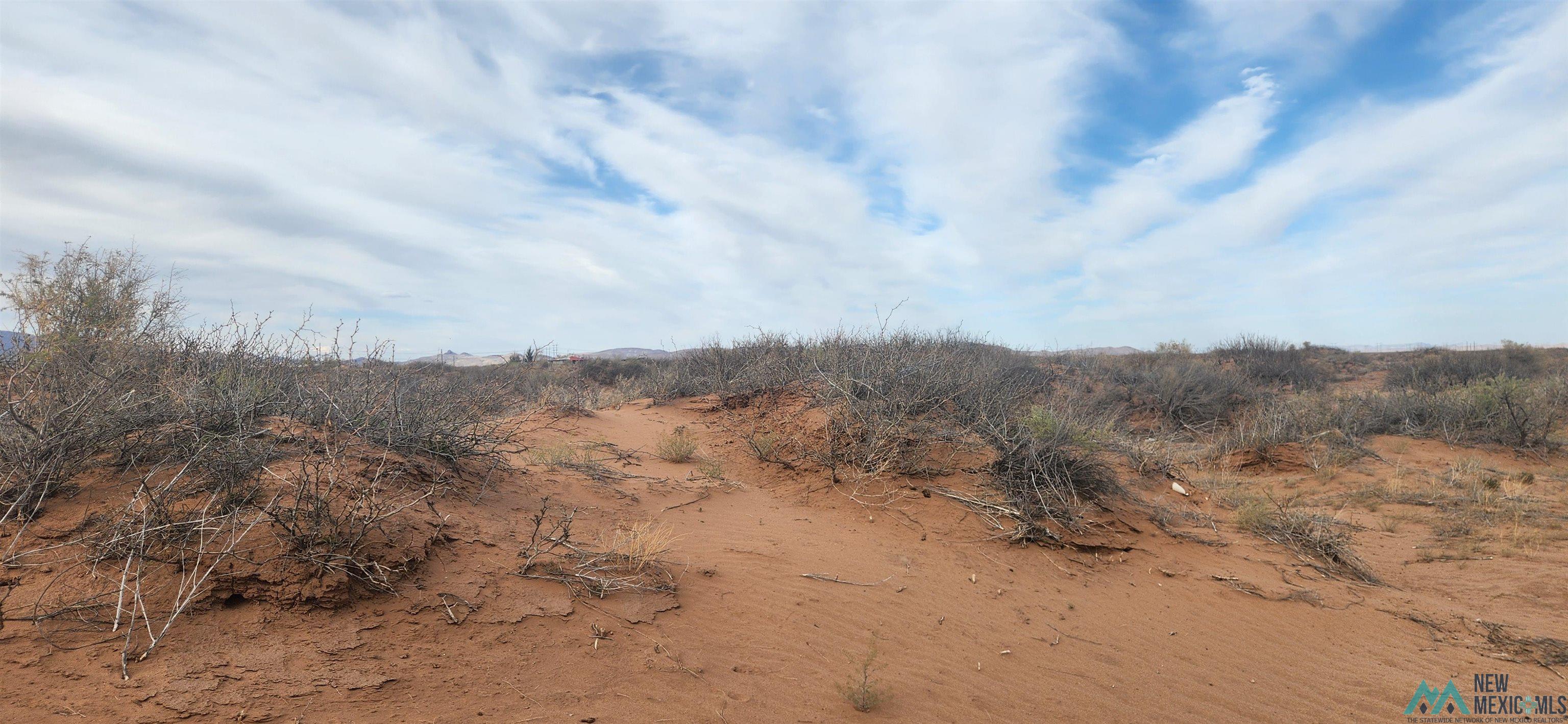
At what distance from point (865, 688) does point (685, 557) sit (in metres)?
1.73

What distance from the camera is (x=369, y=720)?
2.51 meters

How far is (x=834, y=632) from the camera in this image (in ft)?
12.6

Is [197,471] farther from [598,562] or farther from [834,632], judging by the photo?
→ [834,632]

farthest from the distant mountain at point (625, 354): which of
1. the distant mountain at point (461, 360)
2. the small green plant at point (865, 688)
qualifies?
the small green plant at point (865, 688)

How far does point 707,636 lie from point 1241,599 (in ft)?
14.0

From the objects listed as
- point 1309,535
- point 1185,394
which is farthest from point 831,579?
point 1185,394

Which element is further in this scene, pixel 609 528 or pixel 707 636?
pixel 609 528

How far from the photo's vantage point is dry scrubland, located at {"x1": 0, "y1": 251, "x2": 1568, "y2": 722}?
286 cm

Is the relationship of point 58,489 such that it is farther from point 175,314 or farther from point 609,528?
point 175,314

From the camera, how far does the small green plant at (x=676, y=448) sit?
7.57 meters

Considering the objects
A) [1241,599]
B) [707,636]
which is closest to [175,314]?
[707,636]

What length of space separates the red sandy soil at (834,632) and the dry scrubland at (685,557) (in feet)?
0.07

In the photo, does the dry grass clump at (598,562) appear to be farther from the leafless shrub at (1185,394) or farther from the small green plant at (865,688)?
the leafless shrub at (1185,394)

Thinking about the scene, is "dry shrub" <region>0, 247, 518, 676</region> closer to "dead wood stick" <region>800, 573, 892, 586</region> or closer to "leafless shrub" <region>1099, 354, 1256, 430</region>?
"dead wood stick" <region>800, 573, 892, 586</region>
